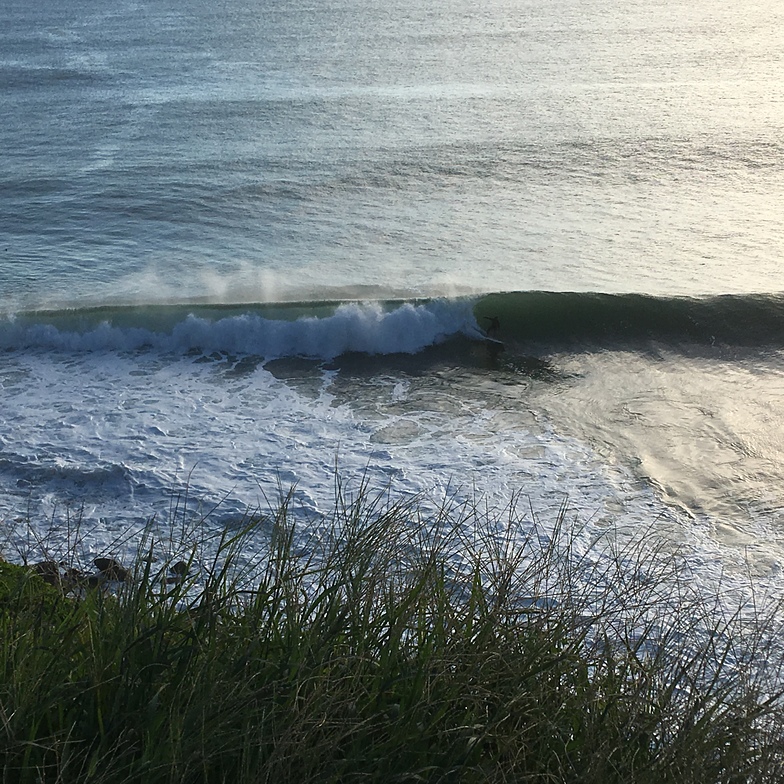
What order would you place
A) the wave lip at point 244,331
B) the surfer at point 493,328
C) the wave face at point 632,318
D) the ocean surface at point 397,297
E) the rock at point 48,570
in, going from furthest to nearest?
the surfer at point 493,328, the wave face at point 632,318, the wave lip at point 244,331, the ocean surface at point 397,297, the rock at point 48,570

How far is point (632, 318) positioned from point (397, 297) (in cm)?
385

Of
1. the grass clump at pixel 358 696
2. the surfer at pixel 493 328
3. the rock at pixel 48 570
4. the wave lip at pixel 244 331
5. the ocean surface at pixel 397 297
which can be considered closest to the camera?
the grass clump at pixel 358 696

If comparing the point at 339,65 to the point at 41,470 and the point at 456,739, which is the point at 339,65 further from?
the point at 456,739

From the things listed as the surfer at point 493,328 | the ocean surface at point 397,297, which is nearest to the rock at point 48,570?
the ocean surface at point 397,297

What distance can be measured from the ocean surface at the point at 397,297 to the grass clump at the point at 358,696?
32.3 inches

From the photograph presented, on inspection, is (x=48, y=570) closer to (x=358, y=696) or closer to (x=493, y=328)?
(x=358, y=696)

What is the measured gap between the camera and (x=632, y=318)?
15.5 m

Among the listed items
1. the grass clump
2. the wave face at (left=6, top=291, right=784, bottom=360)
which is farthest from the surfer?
the grass clump

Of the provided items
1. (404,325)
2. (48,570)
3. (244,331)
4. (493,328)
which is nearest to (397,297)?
(404,325)

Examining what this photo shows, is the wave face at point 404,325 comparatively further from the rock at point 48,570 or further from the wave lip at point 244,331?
the rock at point 48,570

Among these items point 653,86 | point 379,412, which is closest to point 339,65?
point 653,86

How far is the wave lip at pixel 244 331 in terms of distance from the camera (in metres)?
14.9

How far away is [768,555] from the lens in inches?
359

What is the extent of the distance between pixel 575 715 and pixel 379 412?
8180mm
